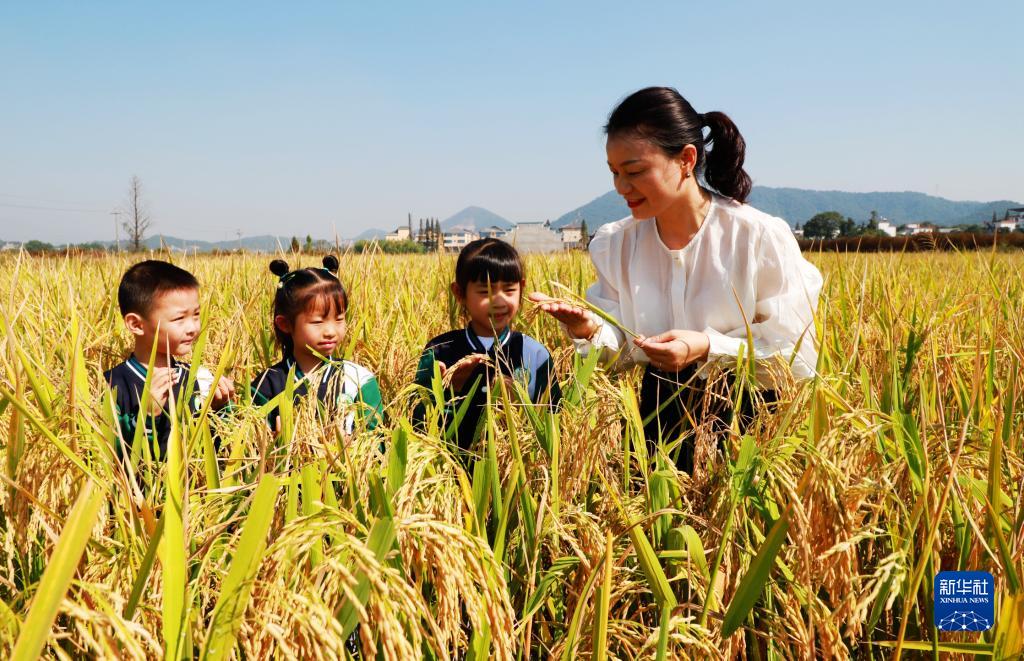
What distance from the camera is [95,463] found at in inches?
40.7

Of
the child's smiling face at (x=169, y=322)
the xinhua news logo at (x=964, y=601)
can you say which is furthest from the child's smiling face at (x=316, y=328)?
the xinhua news logo at (x=964, y=601)

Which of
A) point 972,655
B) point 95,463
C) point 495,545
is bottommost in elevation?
point 972,655

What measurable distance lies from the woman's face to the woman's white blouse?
16 cm

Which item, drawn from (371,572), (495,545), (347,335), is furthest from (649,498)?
(347,335)

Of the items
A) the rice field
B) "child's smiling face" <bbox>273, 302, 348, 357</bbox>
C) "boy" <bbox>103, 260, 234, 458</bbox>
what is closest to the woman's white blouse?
the rice field

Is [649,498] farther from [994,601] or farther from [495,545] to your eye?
[994,601]

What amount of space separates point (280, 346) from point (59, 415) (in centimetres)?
142

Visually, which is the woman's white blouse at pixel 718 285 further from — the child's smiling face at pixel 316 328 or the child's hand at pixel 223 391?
the child's hand at pixel 223 391

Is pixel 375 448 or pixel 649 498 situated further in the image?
pixel 649 498

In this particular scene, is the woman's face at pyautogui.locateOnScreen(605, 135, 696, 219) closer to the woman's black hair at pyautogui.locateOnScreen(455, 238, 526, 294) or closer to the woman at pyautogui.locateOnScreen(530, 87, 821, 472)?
the woman at pyautogui.locateOnScreen(530, 87, 821, 472)

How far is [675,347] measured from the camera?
152cm

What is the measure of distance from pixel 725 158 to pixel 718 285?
0.40 metres

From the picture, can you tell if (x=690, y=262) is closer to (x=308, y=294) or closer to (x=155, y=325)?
(x=308, y=294)

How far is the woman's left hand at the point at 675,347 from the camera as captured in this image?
59.5 inches
